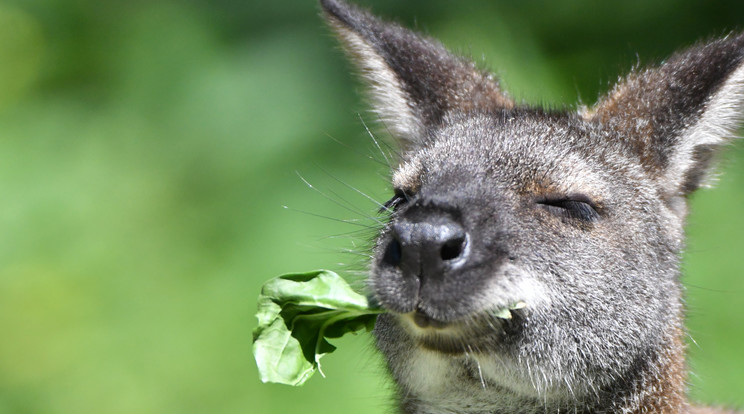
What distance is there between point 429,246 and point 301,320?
843 mm

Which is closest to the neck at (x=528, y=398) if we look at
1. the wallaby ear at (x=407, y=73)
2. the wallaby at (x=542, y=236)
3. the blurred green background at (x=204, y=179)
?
the wallaby at (x=542, y=236)

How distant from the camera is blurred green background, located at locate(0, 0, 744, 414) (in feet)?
23.5

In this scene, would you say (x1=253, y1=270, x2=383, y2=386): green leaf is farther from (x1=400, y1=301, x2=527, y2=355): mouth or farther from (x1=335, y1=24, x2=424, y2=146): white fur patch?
(x1=335, y1=24, x2=424, y2=146): white fur patch

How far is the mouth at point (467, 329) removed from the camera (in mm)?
3582

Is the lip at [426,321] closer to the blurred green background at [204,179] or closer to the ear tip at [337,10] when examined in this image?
→ the ear tip at [337,10]

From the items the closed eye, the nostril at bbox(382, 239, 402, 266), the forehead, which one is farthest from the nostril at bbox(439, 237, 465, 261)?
the closed eye

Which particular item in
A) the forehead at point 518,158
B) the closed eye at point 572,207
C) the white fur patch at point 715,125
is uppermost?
the white fur patch at point 715,125

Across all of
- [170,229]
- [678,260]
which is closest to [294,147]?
[170,229]

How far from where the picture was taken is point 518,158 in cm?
420

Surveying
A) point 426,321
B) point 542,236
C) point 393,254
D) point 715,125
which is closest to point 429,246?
point 393,254

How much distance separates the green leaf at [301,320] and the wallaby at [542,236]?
0.60 feet

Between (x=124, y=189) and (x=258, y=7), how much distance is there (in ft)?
6.82

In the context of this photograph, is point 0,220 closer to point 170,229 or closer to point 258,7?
point 170,229

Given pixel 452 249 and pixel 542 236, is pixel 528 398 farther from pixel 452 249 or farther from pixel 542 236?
pixel 452 249
